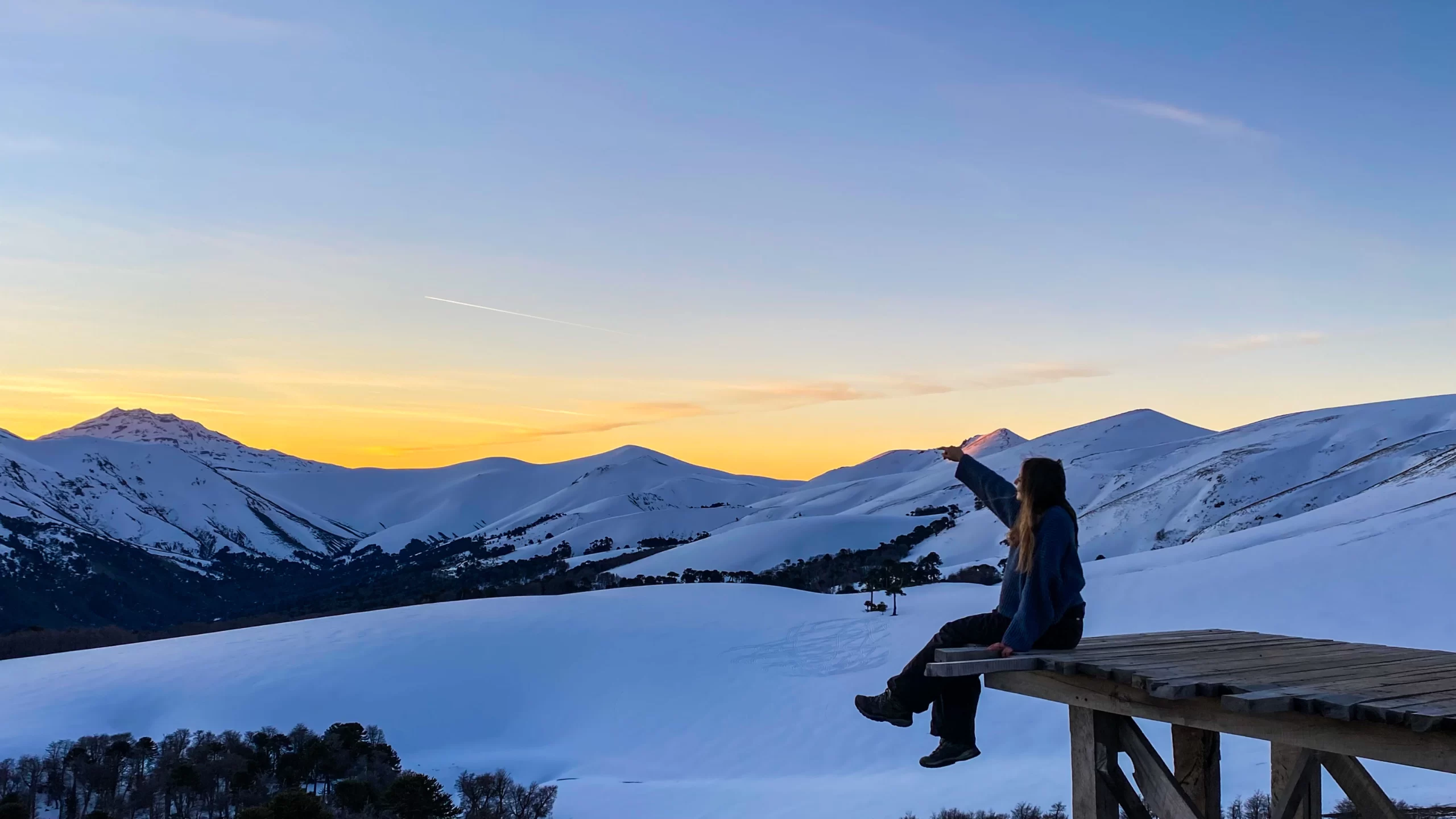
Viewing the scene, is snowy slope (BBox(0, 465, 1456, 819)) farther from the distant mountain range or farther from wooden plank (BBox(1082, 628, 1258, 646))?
wooden plank (BBox(1082, 628, 1258, 646))

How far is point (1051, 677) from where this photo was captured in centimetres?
558

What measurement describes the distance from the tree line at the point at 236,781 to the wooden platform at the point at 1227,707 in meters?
24.3

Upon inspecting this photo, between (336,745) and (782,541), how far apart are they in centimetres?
7034

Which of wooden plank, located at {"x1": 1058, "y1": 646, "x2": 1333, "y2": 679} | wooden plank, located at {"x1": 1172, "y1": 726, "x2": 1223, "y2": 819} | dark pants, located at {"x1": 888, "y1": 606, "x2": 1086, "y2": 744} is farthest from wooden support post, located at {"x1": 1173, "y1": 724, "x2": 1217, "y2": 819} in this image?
dark pants, located at {"x1": 888, "y1": 606, "x2": 1086, "y2": 744}

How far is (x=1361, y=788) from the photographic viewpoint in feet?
19.5

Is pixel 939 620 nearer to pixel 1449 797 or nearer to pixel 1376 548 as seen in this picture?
pixel 1376 548

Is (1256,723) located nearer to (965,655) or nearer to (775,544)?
(965,655)

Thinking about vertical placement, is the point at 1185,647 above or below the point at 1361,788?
above

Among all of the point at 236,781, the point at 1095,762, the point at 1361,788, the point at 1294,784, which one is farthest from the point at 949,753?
the point at 236,781

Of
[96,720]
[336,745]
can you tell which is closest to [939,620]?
[336,745]

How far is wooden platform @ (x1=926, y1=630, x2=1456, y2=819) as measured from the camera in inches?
168

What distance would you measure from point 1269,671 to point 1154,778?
0.79m

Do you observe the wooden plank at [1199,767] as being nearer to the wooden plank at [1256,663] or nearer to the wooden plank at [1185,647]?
the wooden plank at [1185,647]

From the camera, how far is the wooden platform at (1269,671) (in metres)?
4.20
